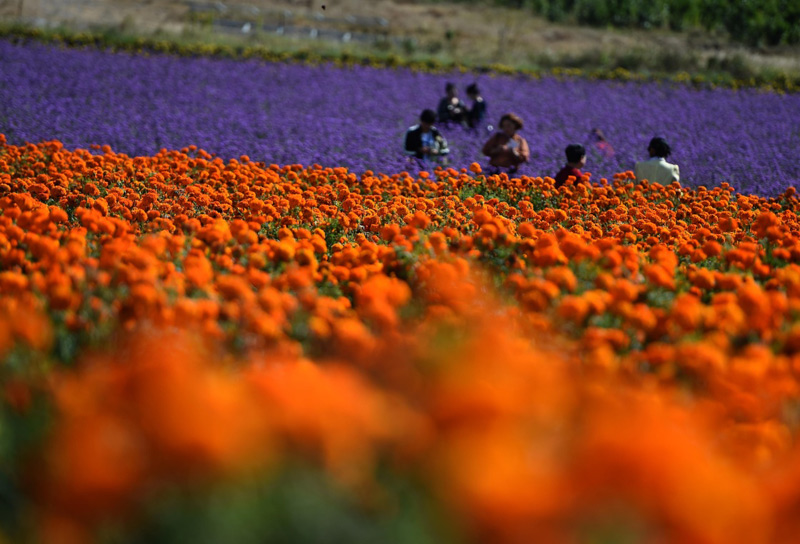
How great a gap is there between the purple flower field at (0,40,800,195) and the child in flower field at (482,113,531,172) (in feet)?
1.17

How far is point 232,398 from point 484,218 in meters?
2.75

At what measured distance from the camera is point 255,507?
1014 millimetres

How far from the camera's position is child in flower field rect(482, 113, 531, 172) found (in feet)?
27.2

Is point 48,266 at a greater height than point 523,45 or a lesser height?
lesser

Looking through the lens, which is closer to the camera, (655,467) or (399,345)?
(655,467)

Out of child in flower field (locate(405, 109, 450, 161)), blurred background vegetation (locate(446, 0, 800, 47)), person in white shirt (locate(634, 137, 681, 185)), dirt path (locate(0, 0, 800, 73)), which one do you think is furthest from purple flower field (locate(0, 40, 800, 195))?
blurred background vegetation (locate(446, 0, 800, 47))

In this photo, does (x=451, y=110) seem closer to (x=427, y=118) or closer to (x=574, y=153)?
(x=427, y=118)

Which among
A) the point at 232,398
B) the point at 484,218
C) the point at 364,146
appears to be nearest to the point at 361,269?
the point at 484,218

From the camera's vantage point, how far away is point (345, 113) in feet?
38.7

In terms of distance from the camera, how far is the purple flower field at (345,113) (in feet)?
30.0

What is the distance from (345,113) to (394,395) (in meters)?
10.8

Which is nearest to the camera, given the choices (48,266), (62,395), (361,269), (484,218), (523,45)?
(62,395)

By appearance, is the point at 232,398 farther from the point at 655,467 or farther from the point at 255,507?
the point at 655,467

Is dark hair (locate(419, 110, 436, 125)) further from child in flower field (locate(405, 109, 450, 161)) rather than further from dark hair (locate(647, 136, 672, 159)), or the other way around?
dark hair (locate(647, 136, 672, 159))
